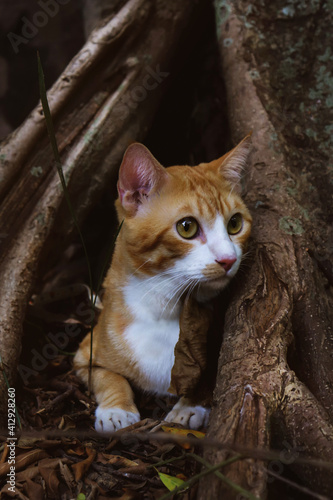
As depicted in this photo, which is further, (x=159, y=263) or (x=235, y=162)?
(x=235, y=162)

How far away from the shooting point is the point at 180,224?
6.91 feet

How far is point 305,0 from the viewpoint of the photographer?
9.95 ft

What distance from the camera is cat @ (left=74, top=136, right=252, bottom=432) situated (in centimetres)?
209

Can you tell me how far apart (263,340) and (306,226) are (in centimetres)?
85

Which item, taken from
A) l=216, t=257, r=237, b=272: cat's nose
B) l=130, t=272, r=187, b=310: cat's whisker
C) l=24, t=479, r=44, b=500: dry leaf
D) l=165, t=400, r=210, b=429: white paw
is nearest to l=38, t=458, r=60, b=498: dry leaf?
l=24, t=479, r=44, b=500: dry leaf

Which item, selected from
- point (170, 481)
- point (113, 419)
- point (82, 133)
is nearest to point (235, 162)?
→ point (82, 133)

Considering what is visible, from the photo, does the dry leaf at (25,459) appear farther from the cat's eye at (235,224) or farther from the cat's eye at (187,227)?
the cat's eye at (235,224)

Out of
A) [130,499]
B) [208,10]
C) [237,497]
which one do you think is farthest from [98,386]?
[208,10]

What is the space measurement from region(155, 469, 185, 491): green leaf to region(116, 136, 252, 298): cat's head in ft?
2.72

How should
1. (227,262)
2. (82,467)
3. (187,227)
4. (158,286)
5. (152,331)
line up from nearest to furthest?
(82,467) < (227,262) < (187,227) < (158,286) < (152,331)

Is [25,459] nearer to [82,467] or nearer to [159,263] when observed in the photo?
[82,467]

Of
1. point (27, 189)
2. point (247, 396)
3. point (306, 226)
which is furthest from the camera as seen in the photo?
point (27, 189)

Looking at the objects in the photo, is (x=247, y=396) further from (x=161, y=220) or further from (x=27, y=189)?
(x=27, y=189)

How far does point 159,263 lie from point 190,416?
784 mm
